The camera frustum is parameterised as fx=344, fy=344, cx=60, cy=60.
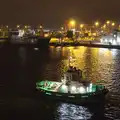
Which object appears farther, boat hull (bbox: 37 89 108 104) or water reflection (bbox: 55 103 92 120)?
boat hull (bbox: 37 89 108 104)

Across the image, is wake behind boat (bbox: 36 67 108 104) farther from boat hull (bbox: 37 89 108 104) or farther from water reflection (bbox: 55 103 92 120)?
water reflection (bbox: 55 103 92 120)

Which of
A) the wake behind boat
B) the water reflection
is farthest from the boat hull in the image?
the water reflection

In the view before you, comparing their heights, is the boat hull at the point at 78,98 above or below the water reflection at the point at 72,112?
above

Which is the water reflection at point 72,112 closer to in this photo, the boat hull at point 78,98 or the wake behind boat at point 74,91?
the boat hull at point 78,98

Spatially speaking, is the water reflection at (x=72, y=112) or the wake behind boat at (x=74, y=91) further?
the wake behind boat at (x=74, y=91)

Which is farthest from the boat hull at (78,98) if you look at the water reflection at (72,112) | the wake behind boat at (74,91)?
the water reflection at (72,112)
